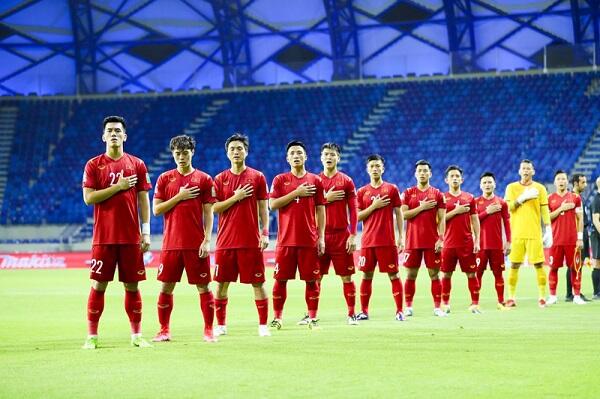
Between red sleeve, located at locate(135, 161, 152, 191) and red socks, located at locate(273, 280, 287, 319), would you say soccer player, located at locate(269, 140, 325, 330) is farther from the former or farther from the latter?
red sleeve, located at locate(135, 161, 152, 191)

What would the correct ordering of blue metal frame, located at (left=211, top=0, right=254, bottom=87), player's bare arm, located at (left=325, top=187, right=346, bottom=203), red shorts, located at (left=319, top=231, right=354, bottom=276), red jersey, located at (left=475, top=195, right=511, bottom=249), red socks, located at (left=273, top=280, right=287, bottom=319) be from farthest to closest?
blue metal frame, located at (left=211, top=0, right=254, bottom=87)
red jersey, located at (left=475, top=195, right=511, bottom=249)
red shorts, located at (left=319, top=231, right=354, bottom=276)
player's bare arm, located at (left=325, top=187, right=346, bottom=203)
red socks, located at (left=273, top=280, right=287, bottom=319)

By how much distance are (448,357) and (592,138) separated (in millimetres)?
32634

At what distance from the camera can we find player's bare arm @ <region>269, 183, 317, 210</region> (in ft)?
41.4

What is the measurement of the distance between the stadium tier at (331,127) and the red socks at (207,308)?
90.9ft

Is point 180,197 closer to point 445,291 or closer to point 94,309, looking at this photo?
point 94,309

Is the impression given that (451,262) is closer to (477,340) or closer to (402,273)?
(477,340)

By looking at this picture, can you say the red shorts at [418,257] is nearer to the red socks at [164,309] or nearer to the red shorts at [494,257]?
the red shorts at [494,257]

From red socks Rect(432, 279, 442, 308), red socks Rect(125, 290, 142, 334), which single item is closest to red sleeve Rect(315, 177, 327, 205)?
red socks Rect(125, 290, 142, 334)

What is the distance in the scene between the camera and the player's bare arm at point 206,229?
37.1 feet

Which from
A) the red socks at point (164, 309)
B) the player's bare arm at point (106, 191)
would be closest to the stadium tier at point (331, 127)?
the red socks at point (164, 309)

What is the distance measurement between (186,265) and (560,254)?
8.81 meters

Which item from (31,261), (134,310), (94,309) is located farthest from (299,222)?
(31,261)

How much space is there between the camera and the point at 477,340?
11.0 m

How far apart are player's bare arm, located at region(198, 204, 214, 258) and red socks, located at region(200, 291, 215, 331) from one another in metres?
0.46
